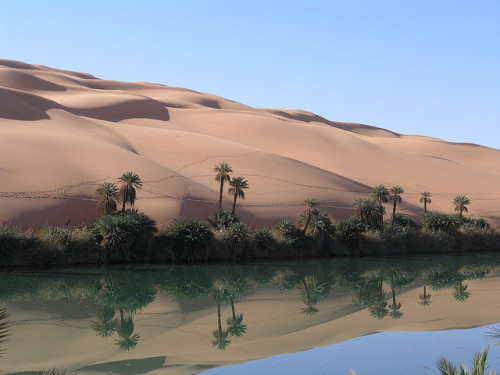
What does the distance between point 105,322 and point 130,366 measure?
591cm

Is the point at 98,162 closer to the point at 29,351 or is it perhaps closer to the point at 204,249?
the point at 204,249

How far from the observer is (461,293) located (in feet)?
95.8

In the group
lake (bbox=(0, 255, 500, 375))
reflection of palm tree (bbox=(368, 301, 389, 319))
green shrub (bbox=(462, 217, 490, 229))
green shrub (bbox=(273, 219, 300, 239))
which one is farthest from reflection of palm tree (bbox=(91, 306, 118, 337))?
green shrub (bbox=(462, 217, 490, 229))

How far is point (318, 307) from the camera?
2492 cm

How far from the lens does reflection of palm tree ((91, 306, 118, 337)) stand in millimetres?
19100

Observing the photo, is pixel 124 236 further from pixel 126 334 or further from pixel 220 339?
pixel 220 339

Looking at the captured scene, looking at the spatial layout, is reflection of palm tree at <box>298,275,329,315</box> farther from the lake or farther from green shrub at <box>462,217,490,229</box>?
green shrub at <box>462,217,490,229</box>

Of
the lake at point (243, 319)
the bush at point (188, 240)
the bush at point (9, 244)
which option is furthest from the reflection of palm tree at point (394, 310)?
the bush at point (9, 244)

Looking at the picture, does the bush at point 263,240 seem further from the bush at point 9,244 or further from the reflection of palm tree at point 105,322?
the reflection of palm tree at point 105,322

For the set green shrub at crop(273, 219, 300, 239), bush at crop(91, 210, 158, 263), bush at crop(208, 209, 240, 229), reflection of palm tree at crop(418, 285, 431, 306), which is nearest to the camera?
reflection of palm tree at crop(418, 285, 431, 306)

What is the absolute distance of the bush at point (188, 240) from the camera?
131ft

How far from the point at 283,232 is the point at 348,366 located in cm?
2900

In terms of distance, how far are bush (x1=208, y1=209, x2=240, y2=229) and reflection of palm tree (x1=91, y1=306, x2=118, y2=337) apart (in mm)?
21826

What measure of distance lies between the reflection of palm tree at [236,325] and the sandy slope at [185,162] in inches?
940
